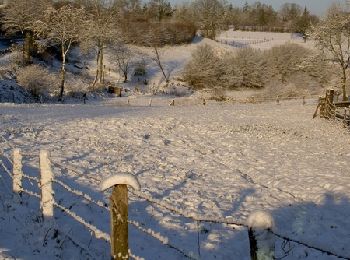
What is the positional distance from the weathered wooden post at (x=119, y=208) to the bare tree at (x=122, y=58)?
5368 centimetres

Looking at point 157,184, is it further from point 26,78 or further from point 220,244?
point 26,78

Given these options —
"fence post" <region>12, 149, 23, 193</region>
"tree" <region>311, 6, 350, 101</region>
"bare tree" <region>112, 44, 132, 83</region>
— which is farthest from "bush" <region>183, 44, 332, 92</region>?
"fence post" <region>12, 149, 23, 193</region>

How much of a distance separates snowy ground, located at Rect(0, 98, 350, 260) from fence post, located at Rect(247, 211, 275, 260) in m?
0.16

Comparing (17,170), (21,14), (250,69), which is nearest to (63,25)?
(21,14)

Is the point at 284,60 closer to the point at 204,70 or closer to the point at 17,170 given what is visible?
the point at 204,70

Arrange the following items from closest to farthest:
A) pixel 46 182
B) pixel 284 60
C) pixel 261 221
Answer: pixel 261 221 → pixel 46 182 → pixel 284 60

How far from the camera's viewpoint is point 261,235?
3701mm

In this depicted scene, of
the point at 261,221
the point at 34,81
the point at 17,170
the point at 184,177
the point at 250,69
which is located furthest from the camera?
the point at 250,69

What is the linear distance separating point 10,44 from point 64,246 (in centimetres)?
5361

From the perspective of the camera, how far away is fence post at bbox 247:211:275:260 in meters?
3.64

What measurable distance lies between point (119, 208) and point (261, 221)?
179 centimetres

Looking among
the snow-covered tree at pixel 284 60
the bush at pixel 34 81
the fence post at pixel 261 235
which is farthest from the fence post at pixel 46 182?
the snow-covered tree at pixel 284 60

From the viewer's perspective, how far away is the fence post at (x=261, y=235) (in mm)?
3639

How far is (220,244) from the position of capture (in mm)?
9148
